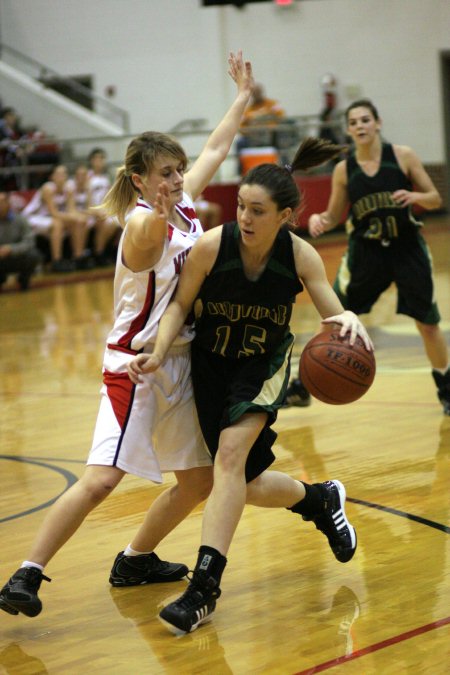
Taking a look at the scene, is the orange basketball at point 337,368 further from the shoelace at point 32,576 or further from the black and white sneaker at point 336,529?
the shoelace at point 32,576

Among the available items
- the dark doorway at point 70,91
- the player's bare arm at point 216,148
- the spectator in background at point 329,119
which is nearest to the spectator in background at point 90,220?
the spectator in background at point 329,119

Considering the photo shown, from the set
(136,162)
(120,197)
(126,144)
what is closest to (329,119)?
(126,144)

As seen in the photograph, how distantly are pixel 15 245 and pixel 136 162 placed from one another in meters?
10.2

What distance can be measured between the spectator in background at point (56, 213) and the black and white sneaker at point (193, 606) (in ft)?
40.2

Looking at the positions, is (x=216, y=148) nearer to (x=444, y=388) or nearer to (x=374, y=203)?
(x=374, y=203)

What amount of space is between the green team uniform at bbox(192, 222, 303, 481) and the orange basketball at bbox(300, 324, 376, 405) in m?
0.11

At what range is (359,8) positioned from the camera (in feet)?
65.7

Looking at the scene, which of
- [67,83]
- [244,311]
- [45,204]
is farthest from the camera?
[67,83]

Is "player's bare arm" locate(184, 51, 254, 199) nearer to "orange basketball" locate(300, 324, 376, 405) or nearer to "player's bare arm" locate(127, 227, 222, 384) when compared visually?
"player's bare arm" locate(127, 227, 222, 384)

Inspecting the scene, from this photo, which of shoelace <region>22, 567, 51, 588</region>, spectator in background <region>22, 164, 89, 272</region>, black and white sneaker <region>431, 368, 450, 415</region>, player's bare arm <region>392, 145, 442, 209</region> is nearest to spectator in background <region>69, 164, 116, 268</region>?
spectator in background <region>22, 164, 89, 272</region>

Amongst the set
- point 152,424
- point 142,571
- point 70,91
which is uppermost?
point 152,424

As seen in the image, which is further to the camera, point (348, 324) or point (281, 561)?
point (281, 561)

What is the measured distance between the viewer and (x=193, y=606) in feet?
11.3

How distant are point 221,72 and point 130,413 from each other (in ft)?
57.5
